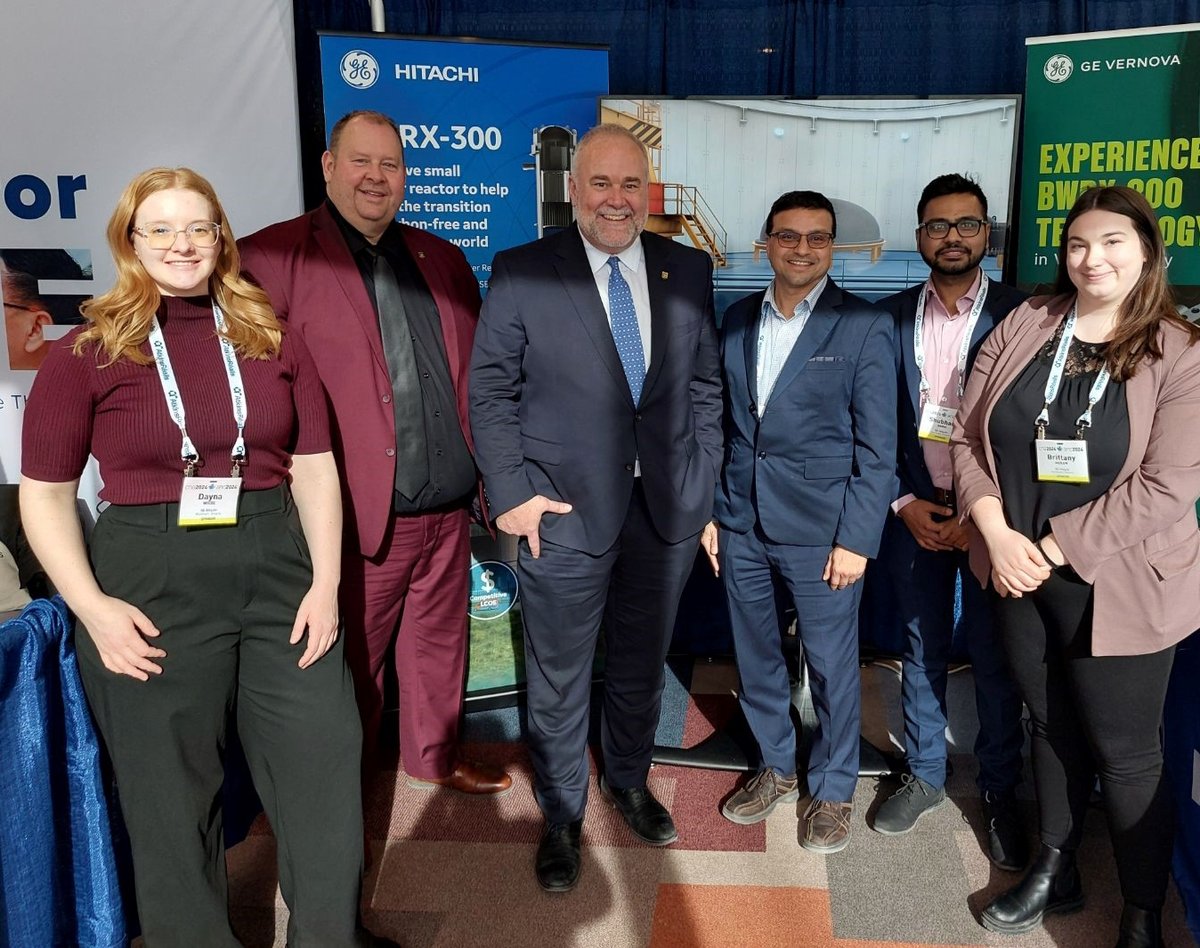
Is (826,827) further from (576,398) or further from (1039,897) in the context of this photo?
(576,398)

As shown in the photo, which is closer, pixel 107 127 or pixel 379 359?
pixel 379 359

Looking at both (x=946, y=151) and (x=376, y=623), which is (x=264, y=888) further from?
(x=946, y=151)

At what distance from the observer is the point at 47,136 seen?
315cm

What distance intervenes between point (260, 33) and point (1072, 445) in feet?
9.39

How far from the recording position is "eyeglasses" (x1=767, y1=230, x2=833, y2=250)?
89.0 inches

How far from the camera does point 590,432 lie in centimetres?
219

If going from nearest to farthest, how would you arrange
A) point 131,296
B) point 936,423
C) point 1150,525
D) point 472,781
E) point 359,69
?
point 131,296
point 1150,525
point 936,423
point 472,781
point 359,69

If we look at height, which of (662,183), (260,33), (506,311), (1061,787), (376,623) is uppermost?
(260,33)

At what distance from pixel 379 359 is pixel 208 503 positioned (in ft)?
2.33

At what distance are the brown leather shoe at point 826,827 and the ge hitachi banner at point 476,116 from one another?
220 cm

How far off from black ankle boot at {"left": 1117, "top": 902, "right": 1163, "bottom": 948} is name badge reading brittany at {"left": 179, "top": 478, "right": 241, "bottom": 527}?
2.01m

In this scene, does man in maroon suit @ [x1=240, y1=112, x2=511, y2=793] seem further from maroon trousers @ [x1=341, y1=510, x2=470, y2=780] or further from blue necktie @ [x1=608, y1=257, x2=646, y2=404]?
blue necktie @ [x1=608, y1=257, x2=646, y2=404]

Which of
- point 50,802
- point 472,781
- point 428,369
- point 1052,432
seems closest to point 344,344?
point 428,369

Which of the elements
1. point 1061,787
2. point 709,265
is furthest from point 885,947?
point 709,265
